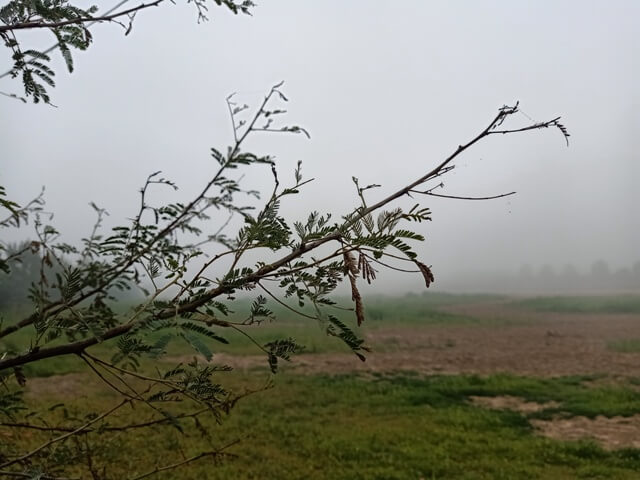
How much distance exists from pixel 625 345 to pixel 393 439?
511 inches

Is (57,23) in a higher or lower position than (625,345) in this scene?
higher

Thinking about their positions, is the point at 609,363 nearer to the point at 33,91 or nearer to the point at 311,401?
the point at 311,401

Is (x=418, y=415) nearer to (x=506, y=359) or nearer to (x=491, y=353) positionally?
(x=506, y=359)

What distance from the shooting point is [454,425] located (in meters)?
8.35

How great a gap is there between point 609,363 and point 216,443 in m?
11.6

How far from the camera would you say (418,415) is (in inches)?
357

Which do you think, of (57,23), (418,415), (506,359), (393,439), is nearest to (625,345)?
(506,359)

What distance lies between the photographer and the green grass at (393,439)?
20.6 feet

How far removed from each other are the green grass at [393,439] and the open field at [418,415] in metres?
0.03

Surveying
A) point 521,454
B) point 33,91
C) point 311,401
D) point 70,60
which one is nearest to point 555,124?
point 70,60

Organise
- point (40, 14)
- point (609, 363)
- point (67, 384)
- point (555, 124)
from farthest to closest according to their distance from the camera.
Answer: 1. point (609, 363)
2. point (67, 384)
3. point (40, 14)
4. point (555, 124)

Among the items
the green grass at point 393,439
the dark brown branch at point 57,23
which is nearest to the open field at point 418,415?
the green grass at point 393,439

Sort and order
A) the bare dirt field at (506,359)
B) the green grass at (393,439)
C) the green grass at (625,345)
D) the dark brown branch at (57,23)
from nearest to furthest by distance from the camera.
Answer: the dark brown branch at (57,23) → the green grass at (393,439) → the bare dirt field at (506,359) → the green grass at (625,345)

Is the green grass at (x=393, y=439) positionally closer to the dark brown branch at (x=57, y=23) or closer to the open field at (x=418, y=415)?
the open field at (x=418, y=415)
